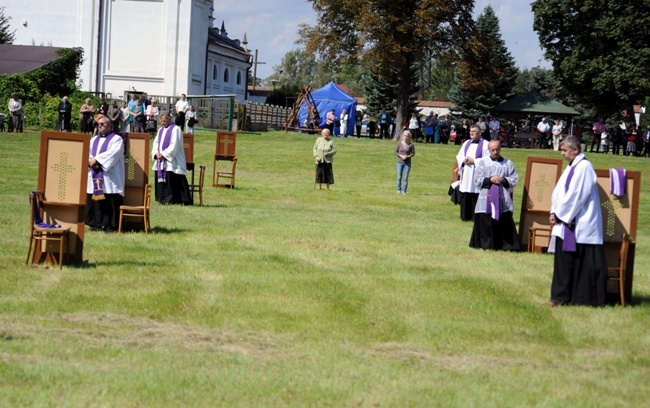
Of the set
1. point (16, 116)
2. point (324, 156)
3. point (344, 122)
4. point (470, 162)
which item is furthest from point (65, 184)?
point (344, 122)

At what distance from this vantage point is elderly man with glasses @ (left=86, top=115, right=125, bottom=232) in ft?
51.1

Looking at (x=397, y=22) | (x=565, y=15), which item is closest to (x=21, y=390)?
(x=397, y=22)

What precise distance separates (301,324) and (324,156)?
18.0 m

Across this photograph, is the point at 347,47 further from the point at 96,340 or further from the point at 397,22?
the point at 96,340

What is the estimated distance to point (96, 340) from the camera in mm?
9039

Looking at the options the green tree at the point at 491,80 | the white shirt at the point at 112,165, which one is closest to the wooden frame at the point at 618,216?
the white shirt at the point at 112,165

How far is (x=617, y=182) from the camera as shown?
39.8 ft

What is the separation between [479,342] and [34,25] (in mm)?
61880

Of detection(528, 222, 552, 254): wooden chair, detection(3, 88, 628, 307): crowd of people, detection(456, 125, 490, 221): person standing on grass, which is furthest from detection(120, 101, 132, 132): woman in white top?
detection(528, 222, 552, 254): wooden chair

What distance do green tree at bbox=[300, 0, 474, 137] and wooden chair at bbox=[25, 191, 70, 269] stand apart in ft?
145

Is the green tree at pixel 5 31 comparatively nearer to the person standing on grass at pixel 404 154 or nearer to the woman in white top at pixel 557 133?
the woman in white top at pixel 557 133

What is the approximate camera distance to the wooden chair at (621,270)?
38.8 feet

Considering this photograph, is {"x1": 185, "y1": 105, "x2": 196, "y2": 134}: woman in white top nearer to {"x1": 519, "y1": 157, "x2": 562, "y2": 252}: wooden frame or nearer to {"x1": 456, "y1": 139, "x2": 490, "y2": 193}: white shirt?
{"x1": 456, "y1": 139, "x2": 490, "y2": 193}: white shirt

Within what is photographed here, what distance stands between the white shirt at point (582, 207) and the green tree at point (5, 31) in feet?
197
